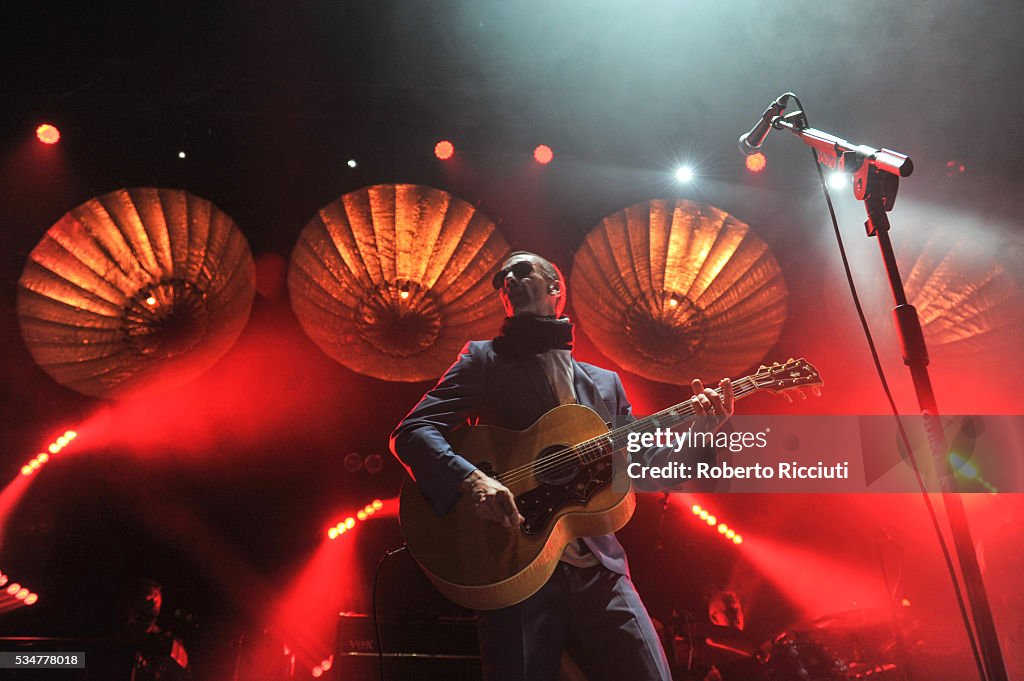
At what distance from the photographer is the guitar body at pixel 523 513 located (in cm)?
232

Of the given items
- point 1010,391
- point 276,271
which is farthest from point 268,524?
point 1010,391

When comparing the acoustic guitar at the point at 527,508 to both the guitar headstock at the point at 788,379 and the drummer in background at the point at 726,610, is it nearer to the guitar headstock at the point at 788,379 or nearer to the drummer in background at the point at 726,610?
the guitar headstock at the point at 788,379

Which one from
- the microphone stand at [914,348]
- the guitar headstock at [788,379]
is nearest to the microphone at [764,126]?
the microphone stand at [914,348]

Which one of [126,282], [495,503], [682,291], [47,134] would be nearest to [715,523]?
[682,291]

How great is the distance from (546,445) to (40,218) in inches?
187

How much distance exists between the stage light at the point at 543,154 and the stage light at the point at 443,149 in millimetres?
690

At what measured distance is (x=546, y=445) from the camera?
259 cm

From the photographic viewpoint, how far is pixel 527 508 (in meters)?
2.44

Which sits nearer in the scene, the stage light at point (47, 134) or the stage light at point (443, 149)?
the stage light at point (47, 134)

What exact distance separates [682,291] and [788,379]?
5.07 ft

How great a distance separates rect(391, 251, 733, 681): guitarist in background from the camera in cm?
231

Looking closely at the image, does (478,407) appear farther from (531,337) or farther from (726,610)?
(726,610)

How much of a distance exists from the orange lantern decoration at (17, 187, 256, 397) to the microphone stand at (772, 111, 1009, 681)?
143 inches

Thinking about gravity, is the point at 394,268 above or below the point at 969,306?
above
